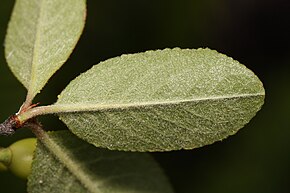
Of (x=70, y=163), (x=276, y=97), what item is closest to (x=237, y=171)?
(x=276, y=97)

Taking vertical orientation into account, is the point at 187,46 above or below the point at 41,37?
below

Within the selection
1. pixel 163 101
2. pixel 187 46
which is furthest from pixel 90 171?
pixel 187 46

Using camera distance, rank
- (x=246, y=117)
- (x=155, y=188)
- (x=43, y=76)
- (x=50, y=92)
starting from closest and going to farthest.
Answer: (x=246, y=117), (x=43, y=76), (x=155, y=188), (x=50, y=92)

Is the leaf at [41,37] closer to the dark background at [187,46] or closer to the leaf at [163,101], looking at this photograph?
the leaf at [163,101]

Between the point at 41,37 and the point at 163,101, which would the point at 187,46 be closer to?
the point at 41,37

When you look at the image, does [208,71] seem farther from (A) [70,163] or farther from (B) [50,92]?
(B) [50,92]
